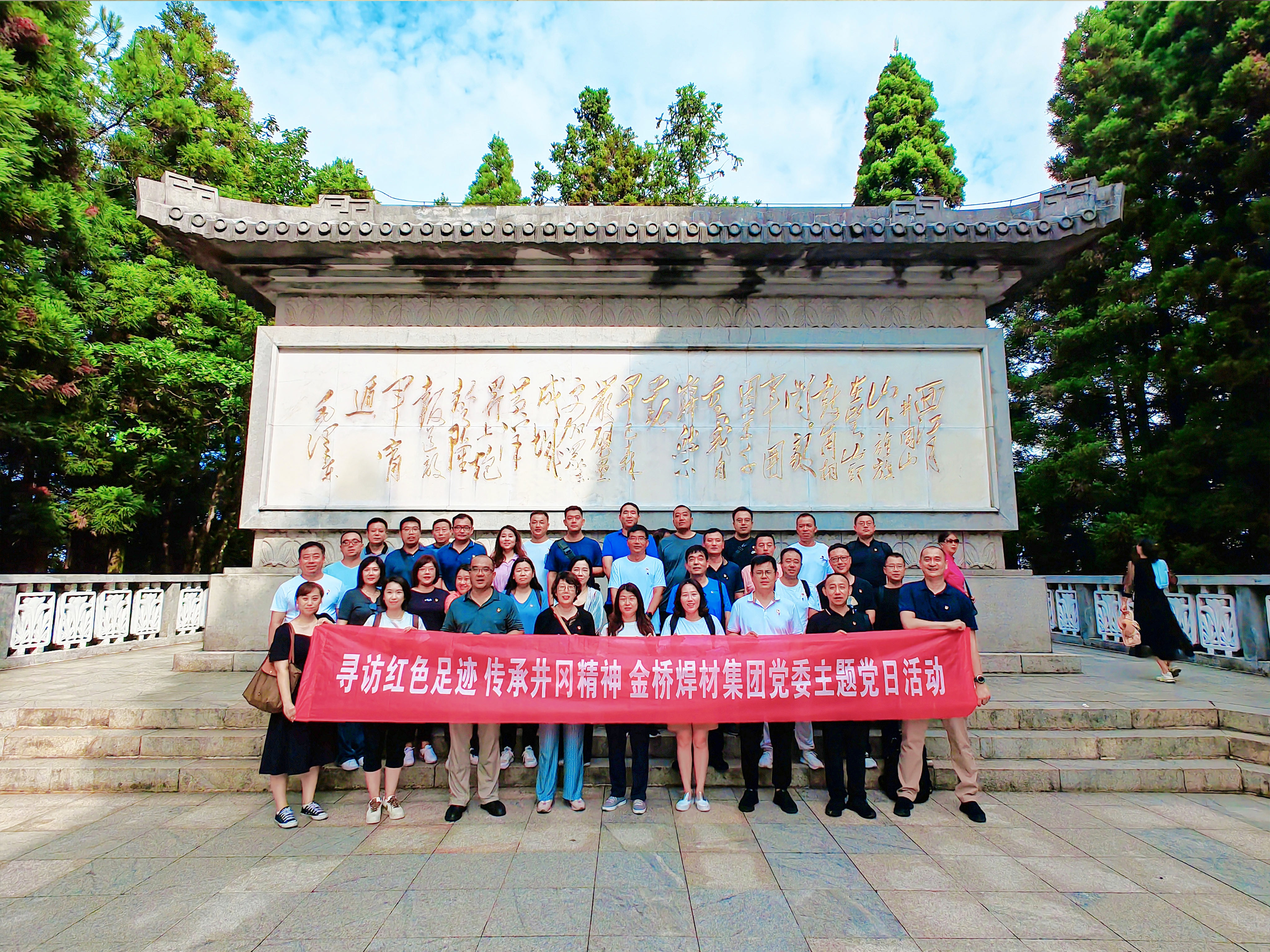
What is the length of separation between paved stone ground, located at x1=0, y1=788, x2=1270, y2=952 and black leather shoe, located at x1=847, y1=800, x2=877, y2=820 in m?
0.08

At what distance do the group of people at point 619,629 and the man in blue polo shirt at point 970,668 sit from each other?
11 mm

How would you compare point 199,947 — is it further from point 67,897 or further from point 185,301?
point 185,301

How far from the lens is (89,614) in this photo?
26.6 ft

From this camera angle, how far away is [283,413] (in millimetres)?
7203

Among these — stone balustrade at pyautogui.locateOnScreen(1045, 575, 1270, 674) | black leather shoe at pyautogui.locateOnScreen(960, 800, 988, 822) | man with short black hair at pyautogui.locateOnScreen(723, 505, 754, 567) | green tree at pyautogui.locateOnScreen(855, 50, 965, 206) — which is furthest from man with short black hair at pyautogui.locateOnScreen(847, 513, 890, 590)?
green tree at pyautogui.locateOnScreen(855, 50, 965, 206)

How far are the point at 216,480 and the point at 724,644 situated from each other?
635 inches

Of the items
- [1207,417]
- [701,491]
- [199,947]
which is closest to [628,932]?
[199,947]

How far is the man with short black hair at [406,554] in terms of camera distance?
509 centimetres

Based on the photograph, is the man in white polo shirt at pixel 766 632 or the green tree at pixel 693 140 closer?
the man in white polo shirt at pixel 766 632

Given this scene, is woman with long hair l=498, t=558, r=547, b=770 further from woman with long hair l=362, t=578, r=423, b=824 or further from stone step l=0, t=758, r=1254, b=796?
woman with long hair l=362, t=578, r=423, b=824

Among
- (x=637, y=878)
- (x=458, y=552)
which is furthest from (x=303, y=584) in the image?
(x=637, y=878)

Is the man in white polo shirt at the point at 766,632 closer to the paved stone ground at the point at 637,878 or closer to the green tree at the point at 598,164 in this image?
the paved stone ground at the point at 637,878

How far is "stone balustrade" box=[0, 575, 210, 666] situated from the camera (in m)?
7.09

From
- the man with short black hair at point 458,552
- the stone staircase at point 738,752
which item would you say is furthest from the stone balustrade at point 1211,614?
the man with short black hair at point 458,552
